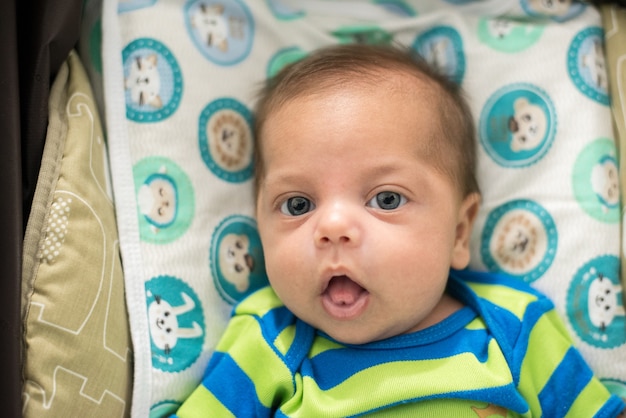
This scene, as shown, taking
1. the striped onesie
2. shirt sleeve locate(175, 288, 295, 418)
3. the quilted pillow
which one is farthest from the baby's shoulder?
the quilted pillow

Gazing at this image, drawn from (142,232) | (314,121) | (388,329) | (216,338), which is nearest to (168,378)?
(216,338)

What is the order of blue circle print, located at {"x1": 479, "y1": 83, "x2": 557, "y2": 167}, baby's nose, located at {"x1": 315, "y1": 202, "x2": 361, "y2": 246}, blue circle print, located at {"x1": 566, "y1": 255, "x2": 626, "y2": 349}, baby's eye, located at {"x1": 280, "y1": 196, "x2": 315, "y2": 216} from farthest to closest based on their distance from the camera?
blue circle print, located at {"x1": 479, "y1": 83, "x2": 557, "y2": 167}
blue circle print, located at {"x1": 566, "y1": 255, "x2": 626, "y2": 349}
baby's eye, located at {"x1": 280, "y1": 196, "x2": 315, "y2": 216}
baby's nose, located at {"x1": 315, "y1": 202, "x2": 361, "y2": 246}

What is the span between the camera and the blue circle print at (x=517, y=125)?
4.60 ft

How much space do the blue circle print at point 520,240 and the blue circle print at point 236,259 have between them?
44 cm

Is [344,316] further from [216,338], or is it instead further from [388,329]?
[216,338]

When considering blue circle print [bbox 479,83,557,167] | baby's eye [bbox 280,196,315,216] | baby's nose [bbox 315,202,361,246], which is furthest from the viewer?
blue circle print [bbox 479,83,557,167]

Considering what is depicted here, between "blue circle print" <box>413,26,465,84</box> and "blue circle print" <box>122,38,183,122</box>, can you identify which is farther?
"blue circle print" <box>413,26,465,84</box>

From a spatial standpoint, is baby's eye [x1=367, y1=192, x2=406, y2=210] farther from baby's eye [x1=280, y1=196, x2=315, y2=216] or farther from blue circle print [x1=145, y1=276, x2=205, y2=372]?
blue circle print [x1=145, y1=276, x2=205, y2=372]

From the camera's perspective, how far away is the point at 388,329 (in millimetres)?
1167

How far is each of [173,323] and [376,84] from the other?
0.54 m

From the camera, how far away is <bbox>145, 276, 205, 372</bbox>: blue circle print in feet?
4.03

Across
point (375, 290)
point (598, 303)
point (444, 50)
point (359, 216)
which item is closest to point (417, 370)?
point (375, 290)

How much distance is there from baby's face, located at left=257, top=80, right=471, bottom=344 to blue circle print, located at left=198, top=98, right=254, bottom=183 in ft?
0.64

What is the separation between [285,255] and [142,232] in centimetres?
28
